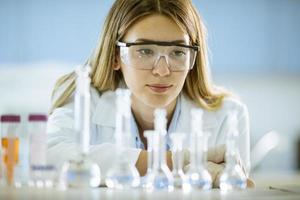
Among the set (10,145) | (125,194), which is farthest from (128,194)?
(10,145)

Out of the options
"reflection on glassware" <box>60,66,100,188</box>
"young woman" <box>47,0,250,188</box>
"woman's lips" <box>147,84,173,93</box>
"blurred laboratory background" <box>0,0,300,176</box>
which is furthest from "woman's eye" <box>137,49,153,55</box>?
"blurred laboratory background" <box>0,0,300,176</box>

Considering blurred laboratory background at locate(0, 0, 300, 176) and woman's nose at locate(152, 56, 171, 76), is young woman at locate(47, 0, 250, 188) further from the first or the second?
blurred laboratory background at locate(0, 0, 300, 176)

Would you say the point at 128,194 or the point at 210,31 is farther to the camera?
the point at 210,31

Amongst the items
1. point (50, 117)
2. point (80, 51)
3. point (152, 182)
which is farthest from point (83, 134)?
point (80, 51)

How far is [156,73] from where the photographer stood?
2.43 meters

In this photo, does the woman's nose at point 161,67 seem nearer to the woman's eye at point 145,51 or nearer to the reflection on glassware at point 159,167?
the woman's eye at point 145,51

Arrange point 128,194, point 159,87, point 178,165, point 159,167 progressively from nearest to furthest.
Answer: point 128,194 < point 159,167 < point 178,165 < point 159,87

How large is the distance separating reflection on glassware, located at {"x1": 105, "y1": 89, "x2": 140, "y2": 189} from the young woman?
0.31 meters

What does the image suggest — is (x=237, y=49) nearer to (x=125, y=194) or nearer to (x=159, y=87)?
(x=159, y=87)

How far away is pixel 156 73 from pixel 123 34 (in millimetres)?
262

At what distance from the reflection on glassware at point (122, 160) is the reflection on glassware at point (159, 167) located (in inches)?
1.8

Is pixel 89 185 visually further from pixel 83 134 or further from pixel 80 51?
pixel 80 51

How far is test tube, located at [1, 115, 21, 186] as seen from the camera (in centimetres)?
180

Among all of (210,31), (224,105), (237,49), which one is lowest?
(224,105)
